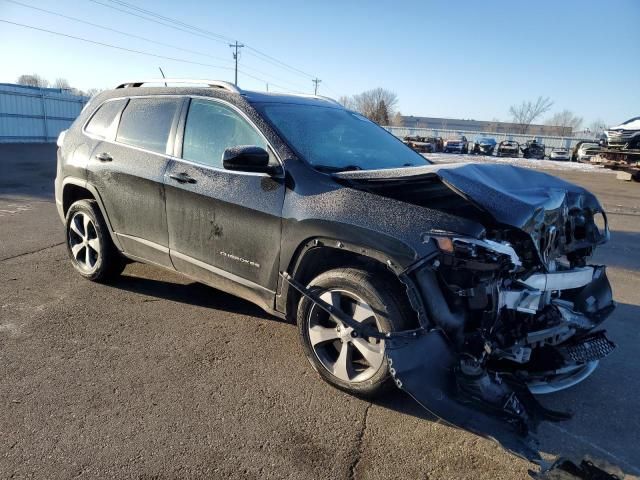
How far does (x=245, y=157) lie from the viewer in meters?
3.17

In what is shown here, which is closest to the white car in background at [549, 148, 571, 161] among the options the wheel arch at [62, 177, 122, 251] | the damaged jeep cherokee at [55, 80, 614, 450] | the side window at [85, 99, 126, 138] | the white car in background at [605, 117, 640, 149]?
the white car in background at [605, 117, 640, 149]

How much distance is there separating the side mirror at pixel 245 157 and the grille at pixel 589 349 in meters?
2.35

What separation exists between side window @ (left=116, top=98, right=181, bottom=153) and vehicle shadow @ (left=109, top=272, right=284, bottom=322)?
146 centimetres

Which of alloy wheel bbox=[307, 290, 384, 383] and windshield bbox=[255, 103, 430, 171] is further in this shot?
windshield bbox=[255, 103, 430, 171]

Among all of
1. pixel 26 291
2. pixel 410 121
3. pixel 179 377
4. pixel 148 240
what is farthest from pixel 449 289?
pixel 410 121

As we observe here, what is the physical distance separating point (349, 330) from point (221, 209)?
4.43ft

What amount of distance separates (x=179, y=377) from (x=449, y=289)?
1924mm

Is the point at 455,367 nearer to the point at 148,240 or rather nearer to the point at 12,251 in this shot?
the point at 148,240

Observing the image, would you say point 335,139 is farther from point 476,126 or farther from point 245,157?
point 476,126

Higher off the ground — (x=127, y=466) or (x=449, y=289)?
(x=449, y=289)

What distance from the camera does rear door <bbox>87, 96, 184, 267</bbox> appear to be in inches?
161

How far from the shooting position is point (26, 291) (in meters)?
4.68

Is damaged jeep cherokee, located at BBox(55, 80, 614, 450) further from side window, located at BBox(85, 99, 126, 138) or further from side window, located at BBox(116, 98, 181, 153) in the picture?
side window, located at BBox(85, 99, 126, 138)

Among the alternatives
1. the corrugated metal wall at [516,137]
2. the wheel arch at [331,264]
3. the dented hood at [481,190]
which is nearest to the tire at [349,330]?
the wheel arch at [331,264]
